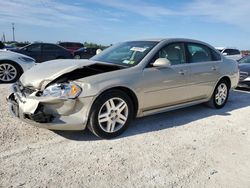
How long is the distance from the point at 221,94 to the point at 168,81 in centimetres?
193

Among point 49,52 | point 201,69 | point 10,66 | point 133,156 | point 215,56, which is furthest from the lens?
point 49,52

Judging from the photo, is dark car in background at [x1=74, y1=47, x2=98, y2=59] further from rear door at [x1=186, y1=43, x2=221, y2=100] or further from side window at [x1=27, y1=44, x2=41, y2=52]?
rear door at [x1=186, y1=43, x2=221, y2=100]

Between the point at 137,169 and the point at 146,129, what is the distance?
125cm

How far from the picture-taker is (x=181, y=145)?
3572 millimetres

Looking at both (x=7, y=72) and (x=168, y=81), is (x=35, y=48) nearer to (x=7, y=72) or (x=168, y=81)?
(x=7, y=72)

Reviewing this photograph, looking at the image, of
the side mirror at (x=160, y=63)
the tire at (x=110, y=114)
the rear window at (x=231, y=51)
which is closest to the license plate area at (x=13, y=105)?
the tire at (x=110, y=114)

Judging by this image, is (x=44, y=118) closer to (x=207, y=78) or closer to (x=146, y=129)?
(x=146, y=129)

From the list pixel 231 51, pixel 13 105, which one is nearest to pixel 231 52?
pixel 231 51

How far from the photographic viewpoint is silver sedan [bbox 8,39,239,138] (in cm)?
333

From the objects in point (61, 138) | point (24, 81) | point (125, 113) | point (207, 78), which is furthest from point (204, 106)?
point (24, 81)

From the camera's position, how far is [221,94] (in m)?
5.58

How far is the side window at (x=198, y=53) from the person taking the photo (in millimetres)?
4848

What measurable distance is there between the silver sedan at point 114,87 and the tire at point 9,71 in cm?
391

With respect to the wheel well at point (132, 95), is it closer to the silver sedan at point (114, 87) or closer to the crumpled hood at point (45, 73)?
the silver sedan at point (114, 87)
